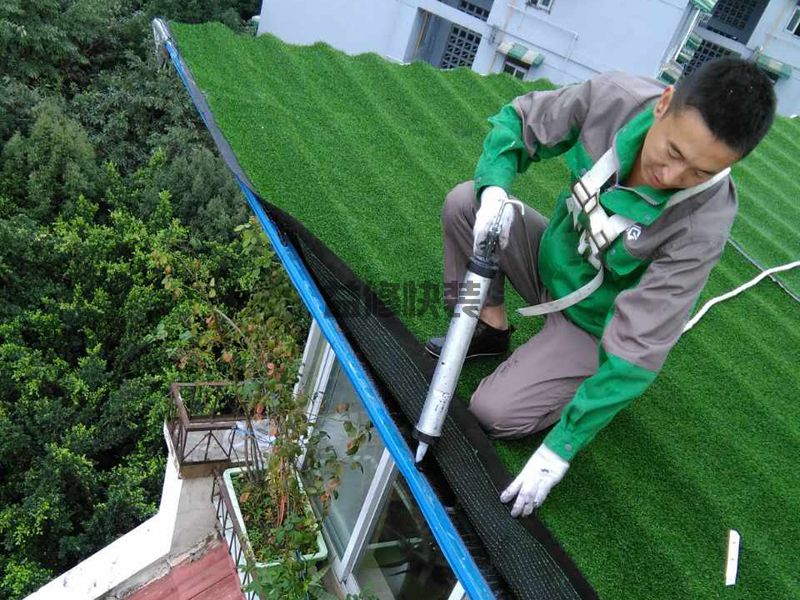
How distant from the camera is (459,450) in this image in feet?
6.71

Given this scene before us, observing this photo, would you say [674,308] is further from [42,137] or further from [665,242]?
[42,137]

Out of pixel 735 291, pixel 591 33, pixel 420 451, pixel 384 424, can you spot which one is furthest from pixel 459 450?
pixel 591 33

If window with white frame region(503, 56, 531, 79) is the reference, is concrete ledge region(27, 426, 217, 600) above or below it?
below

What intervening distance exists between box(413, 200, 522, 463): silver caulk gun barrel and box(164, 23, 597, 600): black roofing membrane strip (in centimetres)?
12

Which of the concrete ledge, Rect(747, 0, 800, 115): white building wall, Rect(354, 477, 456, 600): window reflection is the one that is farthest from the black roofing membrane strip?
Rect(747, 0, 800, 115): white building wall

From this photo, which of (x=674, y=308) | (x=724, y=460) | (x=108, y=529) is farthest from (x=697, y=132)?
(x=108, y=529)

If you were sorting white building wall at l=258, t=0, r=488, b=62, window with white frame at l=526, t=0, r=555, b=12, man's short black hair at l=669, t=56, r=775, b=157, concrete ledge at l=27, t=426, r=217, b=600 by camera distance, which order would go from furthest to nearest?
white building wall at l=258, t=0, r=488, b=62
window with white frame at l=526, t=0, r=555, b=12
concrete ledge at l=27, t=426, r=217, b=600
man's short black hair at l=669, t=56, r=775, b=157

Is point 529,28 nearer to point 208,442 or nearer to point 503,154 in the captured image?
point 208,442

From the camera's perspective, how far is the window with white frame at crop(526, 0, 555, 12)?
9498 millimetres

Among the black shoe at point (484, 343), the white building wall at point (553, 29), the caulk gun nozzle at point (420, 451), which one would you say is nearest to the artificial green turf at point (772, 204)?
the black shoe at point (484, 343)

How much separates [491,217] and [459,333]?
371mm

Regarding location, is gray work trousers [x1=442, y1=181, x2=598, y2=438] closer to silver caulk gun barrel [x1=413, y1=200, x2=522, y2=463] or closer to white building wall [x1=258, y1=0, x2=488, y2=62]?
silver caulk gun barrel [x1=413, y1=200, x2=522, y2=463]

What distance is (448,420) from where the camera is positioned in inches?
83.5

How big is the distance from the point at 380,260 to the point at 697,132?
1.56 metres
